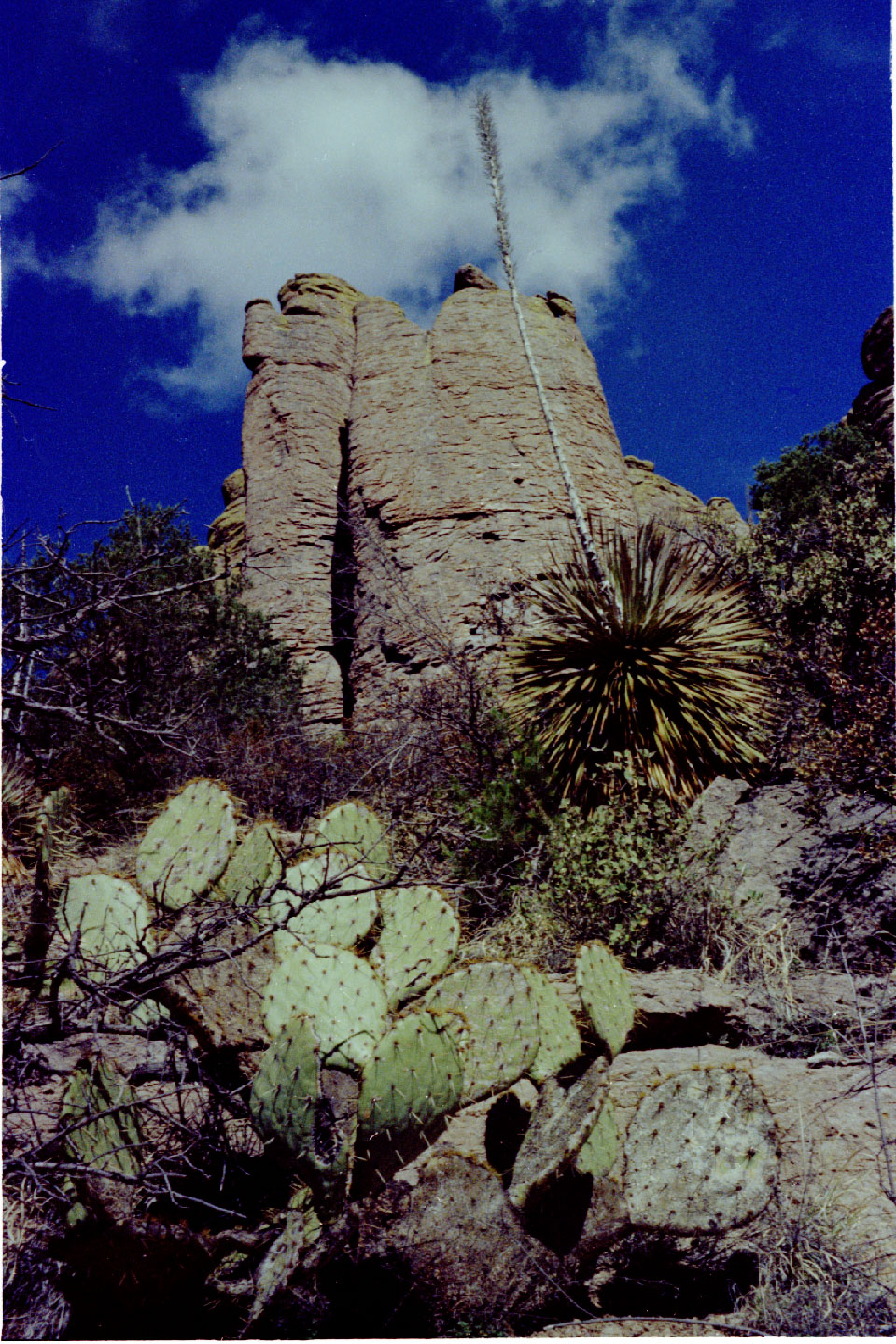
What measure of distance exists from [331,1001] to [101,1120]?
0.80 meters

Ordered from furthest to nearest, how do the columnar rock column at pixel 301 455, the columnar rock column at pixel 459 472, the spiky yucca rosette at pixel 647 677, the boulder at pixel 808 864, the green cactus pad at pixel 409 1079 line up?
the columnar rock column at pixel 301 455 → the columnar rock column at pixel 459 472 → the spiky yucca rosette at pixel 647 677 → the boulder at pixel 808 864 → the green cactus pad at pixel 409 1079

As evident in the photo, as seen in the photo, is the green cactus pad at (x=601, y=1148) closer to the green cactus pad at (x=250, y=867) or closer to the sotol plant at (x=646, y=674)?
the green cactus pad at (x=250, y=867)

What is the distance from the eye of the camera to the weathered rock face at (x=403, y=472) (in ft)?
36.5

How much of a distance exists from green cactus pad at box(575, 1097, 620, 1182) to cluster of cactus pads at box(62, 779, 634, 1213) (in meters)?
0.33

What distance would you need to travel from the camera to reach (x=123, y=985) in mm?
2887

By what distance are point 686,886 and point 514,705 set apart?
2.37 m

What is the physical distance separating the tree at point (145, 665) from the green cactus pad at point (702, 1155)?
8.02 feet

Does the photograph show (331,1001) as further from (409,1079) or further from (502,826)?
(502,826)

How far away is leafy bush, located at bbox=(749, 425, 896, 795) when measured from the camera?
5074 mm

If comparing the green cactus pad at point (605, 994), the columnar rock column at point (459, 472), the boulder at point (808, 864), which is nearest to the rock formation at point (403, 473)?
the columnar rock column at point (459, 472)

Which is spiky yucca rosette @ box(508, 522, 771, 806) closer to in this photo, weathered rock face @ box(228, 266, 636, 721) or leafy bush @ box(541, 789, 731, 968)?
leafy bush @ box(541, 789, 731, 968)

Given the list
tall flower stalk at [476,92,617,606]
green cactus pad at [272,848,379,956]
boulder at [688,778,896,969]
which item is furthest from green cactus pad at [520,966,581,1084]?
tall flower stalk at [476,92,617,606]

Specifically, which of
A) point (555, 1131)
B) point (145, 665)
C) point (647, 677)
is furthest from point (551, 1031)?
point (145, 665)

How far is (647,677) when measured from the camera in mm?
6387
